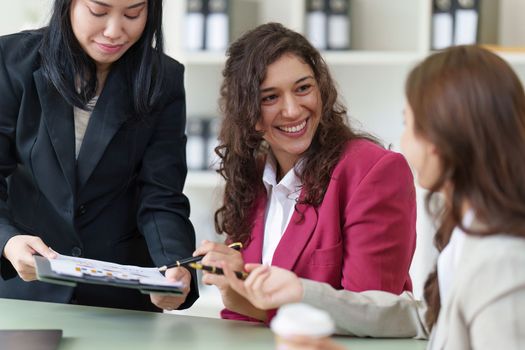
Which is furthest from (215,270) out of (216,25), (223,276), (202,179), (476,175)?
(216,25)

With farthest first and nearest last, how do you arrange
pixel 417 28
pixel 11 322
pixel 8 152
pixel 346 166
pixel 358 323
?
pixel 417 28, pixel 8 152, pixel 346 166, pixel 11 322, pixel 358 323

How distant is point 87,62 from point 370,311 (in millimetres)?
968

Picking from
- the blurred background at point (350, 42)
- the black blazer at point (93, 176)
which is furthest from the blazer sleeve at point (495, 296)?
the blurred background at point (350, 42)

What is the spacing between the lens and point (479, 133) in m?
1.35

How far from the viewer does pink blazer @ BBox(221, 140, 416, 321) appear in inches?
76.8

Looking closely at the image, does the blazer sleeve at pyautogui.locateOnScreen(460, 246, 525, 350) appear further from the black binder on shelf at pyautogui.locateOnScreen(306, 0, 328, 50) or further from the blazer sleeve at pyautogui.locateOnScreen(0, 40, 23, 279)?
the black binder on shelf at pyautogui.locateOnScreen(306, 0, 328, 50)

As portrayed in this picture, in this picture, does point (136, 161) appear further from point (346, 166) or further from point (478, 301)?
point (478, 301)

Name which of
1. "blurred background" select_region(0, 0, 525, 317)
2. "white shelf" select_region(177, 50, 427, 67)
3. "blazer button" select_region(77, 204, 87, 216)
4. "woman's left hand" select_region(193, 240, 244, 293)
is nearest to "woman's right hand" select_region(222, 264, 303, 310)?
"woman's left hand" select_region(193, 240, 244, 293)

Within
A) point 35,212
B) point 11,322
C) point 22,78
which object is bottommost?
point 11,322

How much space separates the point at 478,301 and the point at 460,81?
13.7 inches

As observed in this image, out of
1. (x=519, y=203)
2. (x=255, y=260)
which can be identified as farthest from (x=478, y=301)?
(x=255, y=260)

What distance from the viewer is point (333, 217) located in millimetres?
2018

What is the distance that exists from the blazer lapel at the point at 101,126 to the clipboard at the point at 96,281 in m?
0.40

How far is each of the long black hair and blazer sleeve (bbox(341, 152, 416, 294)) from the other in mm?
608
